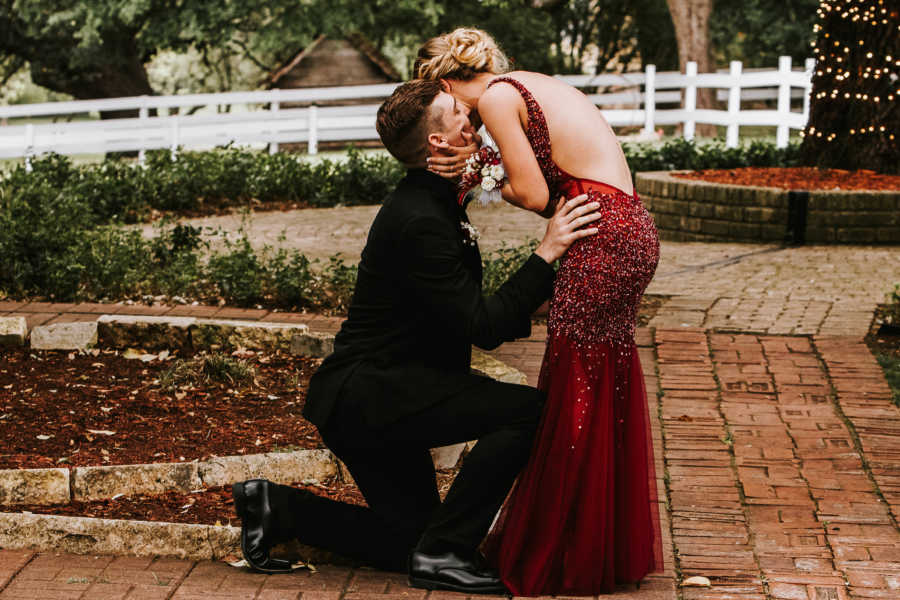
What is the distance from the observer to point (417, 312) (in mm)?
3754

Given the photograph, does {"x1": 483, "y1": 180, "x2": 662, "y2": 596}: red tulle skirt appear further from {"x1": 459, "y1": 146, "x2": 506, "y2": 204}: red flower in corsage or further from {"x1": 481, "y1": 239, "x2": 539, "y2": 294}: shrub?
{"x1": 481, "y1": 239, "x2": 539, "y2": 294}: shrub

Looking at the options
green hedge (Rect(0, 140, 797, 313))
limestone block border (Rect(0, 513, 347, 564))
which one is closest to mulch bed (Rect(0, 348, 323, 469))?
limestone block border (Rect(0, 513, 347, 564))

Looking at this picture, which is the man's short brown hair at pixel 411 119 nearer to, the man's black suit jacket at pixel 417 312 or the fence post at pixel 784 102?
the man's black suit jacket at pixel 417 312

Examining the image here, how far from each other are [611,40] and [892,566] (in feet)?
109

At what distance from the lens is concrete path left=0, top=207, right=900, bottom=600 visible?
3.82 metres

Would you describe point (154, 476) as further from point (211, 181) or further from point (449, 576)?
point (211, 181)

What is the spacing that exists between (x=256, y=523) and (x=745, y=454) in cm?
229

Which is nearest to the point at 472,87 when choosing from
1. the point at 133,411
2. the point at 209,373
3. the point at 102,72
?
the point at 133,411

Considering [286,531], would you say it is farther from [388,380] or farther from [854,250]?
[854,250]

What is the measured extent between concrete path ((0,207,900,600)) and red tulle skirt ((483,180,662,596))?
0.67ft

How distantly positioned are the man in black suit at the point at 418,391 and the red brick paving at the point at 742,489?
0.17 m

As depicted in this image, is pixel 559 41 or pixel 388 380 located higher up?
pixel 559 41

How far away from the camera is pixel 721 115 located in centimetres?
2103

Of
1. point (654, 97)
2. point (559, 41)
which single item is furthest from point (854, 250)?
point (559, 41)
